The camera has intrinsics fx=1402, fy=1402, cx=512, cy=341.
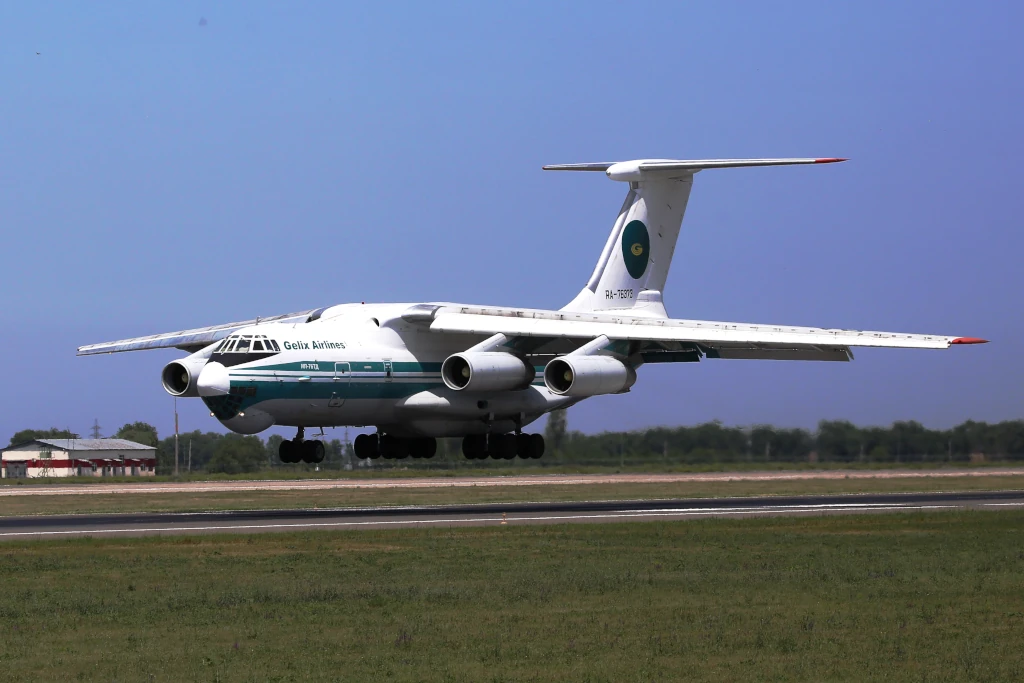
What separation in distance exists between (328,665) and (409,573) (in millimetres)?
5798

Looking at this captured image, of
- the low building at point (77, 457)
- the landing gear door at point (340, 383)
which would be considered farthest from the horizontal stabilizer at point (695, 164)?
the low building at point (77, 457)

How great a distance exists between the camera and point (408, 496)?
34656mm

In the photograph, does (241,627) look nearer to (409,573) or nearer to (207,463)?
(409,573)

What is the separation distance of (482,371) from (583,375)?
1.87 metres

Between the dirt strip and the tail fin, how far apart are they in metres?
9.95

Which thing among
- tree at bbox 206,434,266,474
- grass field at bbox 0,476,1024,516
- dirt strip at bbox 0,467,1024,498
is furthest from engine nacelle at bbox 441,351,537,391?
tree at bbox 206,434,266,474

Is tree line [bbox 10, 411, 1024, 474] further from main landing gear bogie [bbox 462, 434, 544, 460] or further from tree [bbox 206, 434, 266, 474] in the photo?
tree [bbox 206, 434, 266, 474]

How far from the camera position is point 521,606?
50.2ft

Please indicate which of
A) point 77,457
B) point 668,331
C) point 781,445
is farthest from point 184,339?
point 77,457

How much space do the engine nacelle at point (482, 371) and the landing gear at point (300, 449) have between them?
2.77 meters

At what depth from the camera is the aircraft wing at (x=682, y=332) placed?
81.1 feet

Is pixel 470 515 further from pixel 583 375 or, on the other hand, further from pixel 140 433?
pixel 140 433

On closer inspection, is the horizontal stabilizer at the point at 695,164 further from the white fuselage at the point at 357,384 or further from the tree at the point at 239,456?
the tree at the point at 239,456

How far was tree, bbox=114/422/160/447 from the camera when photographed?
71188mm
